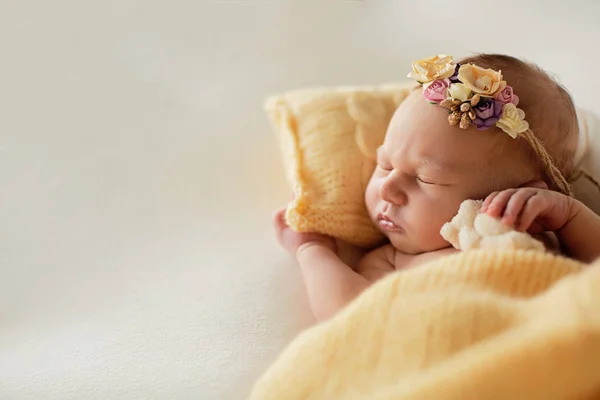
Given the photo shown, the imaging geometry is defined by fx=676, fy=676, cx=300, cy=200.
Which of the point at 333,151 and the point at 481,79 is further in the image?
the point at 333,151

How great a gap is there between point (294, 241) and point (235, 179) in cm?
21

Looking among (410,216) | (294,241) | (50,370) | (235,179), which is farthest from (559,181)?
(50,370)

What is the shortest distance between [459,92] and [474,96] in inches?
0.8

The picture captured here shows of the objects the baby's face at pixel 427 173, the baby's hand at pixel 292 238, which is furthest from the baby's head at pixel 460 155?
the baby's hand at pixel 292 238

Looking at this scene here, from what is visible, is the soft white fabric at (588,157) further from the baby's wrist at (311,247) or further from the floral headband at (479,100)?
the baby's wrist at (311,247)

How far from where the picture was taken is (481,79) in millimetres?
917

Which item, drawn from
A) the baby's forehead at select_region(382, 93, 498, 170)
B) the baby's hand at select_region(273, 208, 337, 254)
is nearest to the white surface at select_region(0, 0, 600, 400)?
the baby's hand at select_region(273, 208, 337, 254)

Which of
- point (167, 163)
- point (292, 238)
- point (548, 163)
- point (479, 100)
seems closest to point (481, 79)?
point (479, 100)

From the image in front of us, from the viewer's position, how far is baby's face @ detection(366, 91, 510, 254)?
0.89 meters

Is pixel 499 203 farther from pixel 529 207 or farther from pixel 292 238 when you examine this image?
pixel 292 238

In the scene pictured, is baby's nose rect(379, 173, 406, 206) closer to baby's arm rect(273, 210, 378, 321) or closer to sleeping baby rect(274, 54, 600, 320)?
sleeping baby rect(274, 54, 600, 320)

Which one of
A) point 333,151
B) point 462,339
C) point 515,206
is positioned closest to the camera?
point 462,339

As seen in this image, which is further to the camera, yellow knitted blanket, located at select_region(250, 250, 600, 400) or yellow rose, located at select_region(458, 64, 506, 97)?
yellow rose, located at select_region(458, 64, 506, 97)

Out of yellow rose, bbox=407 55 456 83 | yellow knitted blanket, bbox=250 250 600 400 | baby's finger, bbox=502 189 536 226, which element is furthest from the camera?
yellow rose, bbox=407 55 456 83
